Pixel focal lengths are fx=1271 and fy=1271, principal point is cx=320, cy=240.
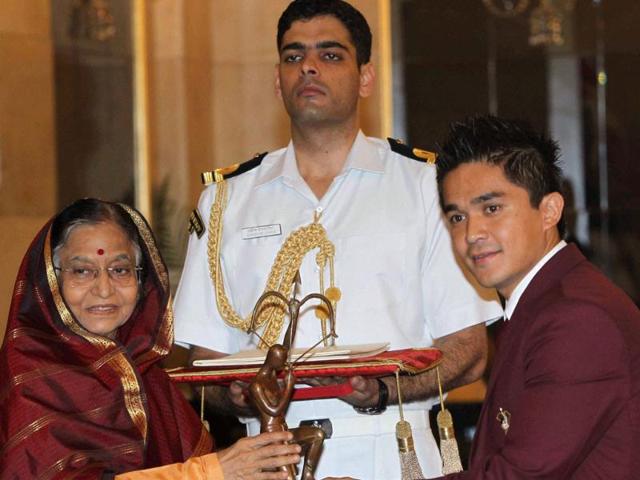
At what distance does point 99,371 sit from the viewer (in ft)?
11.2

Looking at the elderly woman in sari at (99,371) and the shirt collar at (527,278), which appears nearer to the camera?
the shirt collar at (527,278)

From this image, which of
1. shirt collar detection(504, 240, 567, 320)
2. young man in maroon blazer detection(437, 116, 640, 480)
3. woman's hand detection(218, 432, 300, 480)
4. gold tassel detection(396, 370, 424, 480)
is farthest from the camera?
gold tassel detection(396, 370, 424, 480)

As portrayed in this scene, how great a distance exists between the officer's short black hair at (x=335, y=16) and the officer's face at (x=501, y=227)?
48.4 inches

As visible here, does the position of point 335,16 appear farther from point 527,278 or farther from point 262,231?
point 527,278

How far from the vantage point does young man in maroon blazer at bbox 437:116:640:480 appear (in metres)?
2.71

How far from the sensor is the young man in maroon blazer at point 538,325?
8.87ft

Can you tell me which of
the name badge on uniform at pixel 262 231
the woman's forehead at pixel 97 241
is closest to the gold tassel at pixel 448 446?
the name badge on uniform at pixel 262 231

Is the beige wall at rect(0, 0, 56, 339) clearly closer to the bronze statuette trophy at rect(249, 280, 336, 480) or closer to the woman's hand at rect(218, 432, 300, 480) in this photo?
the woman's hand at rect(218, 432, 300, 480)

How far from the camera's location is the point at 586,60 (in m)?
9.02

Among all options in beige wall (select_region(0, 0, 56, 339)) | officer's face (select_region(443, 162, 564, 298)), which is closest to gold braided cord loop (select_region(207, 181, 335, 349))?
officer's face (select_region(443, 162, 564, 298))

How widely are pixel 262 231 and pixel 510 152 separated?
121cm

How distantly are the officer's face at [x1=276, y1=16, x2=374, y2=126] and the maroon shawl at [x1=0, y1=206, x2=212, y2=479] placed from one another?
707mm

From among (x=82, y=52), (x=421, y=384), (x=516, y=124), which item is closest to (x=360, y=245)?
(x=421, y=384)

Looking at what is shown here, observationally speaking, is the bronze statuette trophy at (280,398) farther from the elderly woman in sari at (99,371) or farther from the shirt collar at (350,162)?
the shirt collar at (350,162)
